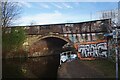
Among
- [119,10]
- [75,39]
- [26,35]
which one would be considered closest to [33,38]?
[26,35]

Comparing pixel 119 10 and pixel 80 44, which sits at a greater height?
pixel 119 10

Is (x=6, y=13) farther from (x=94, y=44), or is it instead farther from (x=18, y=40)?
(x=94, y=44)

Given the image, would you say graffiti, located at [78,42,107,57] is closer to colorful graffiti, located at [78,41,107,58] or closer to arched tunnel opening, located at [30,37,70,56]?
colorful graffiti, located at [78,41,107,58]

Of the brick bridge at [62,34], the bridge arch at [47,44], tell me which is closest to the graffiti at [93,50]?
the brick bridge at [62,34]

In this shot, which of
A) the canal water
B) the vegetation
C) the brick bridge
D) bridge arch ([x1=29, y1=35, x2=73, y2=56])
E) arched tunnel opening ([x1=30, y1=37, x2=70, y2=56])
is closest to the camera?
the canal water

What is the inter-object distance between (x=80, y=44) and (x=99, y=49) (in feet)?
11.1

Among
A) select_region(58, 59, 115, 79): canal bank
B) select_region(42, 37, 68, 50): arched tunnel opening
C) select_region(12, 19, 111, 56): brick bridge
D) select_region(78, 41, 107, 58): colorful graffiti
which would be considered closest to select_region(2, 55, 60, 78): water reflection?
select_region(58, 59, 115, 79): canal bank

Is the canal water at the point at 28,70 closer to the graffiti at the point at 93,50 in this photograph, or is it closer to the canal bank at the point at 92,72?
the canal bank at the point at 92,72

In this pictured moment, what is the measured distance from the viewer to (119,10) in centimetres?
1376

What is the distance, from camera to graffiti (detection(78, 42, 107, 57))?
57.6 feet

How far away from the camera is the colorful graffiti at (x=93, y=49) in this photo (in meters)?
17.6

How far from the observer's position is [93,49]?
61.8ft

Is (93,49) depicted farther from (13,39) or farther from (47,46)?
(47,46)

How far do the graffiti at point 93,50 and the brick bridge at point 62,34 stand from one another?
2.19 feet
